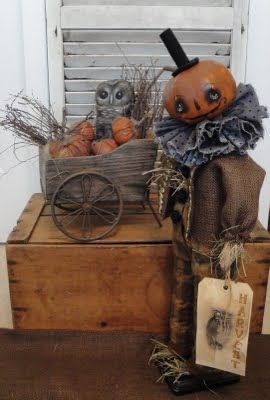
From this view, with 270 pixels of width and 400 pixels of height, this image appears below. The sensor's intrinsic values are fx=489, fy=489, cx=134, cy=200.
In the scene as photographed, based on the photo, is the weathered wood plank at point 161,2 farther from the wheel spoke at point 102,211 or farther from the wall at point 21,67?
the wheel spoke at point 102,211

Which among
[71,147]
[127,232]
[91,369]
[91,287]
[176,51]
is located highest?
[176,51]

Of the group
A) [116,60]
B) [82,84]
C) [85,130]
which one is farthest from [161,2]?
[85,130]

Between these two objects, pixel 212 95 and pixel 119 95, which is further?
pixel 119 95

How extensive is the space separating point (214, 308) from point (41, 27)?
1.18 metres

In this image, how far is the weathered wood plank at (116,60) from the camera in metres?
1.67

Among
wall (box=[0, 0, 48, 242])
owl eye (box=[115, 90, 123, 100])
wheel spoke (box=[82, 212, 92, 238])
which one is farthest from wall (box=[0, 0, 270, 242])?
wheel spoke (box=[82, 212, 92, 238])

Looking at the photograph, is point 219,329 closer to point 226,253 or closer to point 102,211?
point 226,253

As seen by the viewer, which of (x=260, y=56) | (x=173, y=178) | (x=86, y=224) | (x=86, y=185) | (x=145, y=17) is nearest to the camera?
(x=173, y=178)

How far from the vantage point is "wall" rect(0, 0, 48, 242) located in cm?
172

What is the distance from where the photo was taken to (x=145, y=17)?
1.65 m

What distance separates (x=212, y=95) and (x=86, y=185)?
40 centimetres

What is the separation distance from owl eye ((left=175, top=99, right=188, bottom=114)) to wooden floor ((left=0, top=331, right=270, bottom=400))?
2.10 ft

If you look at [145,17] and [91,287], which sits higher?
[145,17]

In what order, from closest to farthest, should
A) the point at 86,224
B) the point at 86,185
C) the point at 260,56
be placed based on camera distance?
1. the point at 86,185
2. the point at 86,224
3. the point at 260,56
